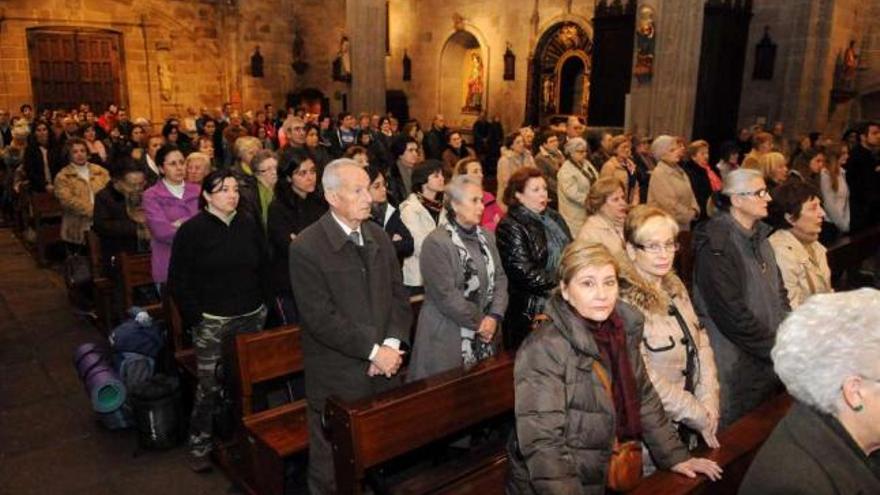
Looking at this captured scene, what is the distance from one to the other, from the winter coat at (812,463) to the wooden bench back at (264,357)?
2.64 metres

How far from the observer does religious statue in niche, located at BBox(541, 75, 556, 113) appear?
17.1 meters

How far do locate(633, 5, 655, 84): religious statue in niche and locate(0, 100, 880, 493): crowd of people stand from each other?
207 inches

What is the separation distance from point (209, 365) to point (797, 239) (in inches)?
144

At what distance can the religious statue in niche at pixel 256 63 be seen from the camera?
18.9 m

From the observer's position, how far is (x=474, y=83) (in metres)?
19.1

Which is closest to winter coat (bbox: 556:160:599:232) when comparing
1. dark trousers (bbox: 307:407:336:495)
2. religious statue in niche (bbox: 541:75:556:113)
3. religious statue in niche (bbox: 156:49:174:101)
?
dark trousers (bbox: 307:407:336:495)

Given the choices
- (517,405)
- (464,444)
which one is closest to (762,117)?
(464,444)

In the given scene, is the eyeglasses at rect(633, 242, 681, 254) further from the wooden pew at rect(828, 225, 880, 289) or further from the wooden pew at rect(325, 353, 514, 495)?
the wooden pew at rect(828, 225, 880, 289)

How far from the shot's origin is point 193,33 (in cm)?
1852

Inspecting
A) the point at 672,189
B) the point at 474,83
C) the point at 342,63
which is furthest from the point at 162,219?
the point at 474,83

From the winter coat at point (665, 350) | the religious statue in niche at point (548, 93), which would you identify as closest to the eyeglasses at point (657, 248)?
the winter coat at point (665, 350)

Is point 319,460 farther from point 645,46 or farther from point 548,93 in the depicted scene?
point 548,93

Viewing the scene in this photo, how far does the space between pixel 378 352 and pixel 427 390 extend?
0.34 metres

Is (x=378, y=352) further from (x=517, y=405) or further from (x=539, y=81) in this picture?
(x=539, y=81)
